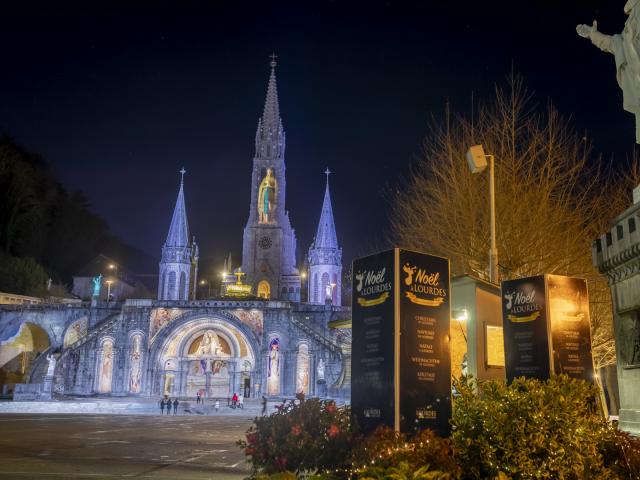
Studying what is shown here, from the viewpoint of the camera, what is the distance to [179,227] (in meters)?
64.2

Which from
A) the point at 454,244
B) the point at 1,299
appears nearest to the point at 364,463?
the point at 454,244

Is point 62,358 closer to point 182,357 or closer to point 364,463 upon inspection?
point 182,357

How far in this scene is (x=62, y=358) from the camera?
47875 mm

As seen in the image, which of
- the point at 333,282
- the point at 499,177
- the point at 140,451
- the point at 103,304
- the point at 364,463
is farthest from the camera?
the point at 333,282

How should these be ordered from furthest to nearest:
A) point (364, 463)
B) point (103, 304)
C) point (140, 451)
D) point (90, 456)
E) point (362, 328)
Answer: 1. point (103, 304)
2. point (140, 451)
3. point (90, 456)
4. point (362, 328)
5. point (364, 463)

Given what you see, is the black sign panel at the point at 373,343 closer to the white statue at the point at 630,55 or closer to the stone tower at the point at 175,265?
the white statue at the point at 630,55

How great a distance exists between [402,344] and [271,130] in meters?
66.7

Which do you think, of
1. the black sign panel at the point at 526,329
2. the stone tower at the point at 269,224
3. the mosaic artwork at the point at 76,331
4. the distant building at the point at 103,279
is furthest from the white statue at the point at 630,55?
the distant building at the point at 103,279

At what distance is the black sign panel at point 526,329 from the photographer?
996 cm

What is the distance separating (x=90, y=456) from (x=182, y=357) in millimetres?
37472

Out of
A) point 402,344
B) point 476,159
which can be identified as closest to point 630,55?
point 476,159

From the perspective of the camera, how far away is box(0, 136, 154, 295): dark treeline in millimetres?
58812

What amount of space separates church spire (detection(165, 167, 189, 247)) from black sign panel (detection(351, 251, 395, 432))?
57485 mm

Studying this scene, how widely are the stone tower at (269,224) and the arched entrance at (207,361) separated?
47.6 feet
